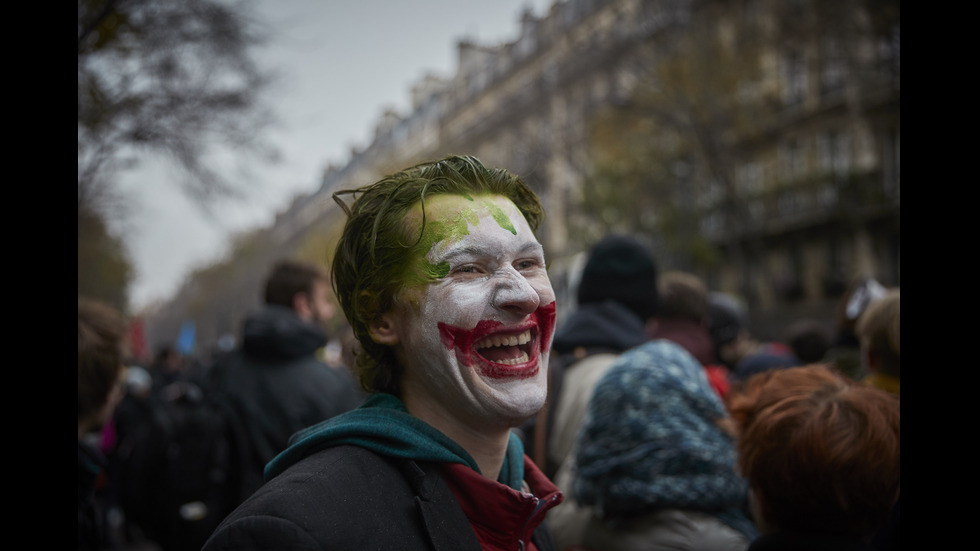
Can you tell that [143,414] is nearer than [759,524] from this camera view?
No

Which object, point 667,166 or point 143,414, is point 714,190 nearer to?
point 667,166

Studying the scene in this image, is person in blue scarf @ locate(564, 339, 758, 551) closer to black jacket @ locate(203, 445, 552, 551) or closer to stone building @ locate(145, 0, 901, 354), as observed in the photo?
black jacket @ locate(203, 445, 552, 551)

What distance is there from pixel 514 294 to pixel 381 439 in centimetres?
42

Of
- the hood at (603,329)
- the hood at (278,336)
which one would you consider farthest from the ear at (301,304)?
the hood at (603,329)

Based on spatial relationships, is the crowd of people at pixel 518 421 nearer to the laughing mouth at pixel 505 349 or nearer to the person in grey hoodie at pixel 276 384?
the laughing mouth at pixel 505 349

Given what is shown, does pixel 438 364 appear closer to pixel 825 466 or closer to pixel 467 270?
pixel 467 270

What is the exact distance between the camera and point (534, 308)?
164cm

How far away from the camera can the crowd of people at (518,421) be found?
1493mm

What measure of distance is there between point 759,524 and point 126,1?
13.2ft

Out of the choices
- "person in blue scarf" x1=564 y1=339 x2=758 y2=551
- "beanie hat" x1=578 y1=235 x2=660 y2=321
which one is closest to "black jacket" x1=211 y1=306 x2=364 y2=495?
"beanie hat" x1=578 y1=235 x2=660 y2=321

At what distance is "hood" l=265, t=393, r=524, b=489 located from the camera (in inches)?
59.9

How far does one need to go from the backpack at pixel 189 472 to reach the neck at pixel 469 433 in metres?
2.22
